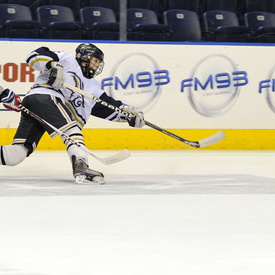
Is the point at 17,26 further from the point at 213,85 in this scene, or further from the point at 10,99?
the point at 10,99

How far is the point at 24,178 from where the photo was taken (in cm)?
501

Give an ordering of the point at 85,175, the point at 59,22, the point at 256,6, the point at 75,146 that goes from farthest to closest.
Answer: the point at 256,6
the point at 59,22
the point at 75,146
the point at 85,175

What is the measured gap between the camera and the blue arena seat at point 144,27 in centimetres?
841

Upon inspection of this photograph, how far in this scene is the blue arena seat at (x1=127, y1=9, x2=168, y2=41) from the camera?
27.6ft

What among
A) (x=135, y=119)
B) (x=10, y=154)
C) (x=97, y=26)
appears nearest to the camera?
(x=10, y=154)

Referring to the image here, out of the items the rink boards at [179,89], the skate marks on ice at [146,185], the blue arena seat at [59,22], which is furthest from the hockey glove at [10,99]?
the blue arena seat at [59,22]

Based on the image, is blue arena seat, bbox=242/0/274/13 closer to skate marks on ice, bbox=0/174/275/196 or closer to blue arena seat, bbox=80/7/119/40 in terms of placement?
blue arena seat, bbox=80/7/119/40

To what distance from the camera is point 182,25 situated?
345 inches

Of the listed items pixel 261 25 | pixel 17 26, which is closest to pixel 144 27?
pixel 17 26

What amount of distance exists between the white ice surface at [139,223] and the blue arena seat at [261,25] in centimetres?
350

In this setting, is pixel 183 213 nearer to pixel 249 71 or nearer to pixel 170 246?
pixel 170 246

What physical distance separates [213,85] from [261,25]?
1.68m

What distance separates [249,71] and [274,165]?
6.60 ft

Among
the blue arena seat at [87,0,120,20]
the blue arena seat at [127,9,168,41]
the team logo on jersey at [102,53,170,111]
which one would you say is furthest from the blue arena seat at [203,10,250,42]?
the team logo on jersey at [102,53,170,111]
